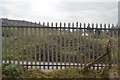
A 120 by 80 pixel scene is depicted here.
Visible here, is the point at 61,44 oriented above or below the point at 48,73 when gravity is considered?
above

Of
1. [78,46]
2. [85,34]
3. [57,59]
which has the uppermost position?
[85,34]

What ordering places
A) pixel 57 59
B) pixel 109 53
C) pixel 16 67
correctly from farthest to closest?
pixel 57 59 < pixel 109 53 < pixel 16 67

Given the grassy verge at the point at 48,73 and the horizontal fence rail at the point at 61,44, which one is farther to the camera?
the horizontal fence rail at the point at 61,44

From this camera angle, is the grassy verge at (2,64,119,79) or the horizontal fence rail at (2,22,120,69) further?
the horizontal fence rail at (2,22,120,69)

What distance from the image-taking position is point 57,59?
791cm

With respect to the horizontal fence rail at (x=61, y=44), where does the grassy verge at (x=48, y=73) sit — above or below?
below

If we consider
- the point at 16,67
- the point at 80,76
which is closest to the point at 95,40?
the point at 80,76

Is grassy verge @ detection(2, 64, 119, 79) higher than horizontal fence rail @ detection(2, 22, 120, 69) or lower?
lower

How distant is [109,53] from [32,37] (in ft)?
10.9

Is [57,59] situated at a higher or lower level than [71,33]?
lower

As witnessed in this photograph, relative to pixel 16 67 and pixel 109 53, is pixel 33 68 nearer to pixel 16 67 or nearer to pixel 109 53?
pixel 16 67

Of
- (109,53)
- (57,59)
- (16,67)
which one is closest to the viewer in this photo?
(16,67)

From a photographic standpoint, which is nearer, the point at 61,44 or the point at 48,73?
the point at 48,73

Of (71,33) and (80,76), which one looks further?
(71,33)
